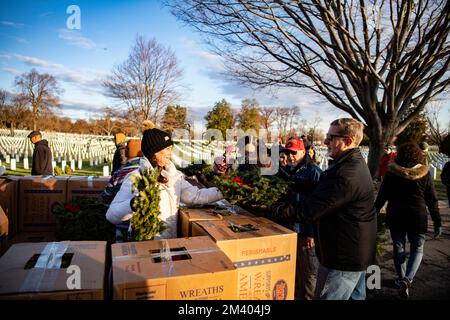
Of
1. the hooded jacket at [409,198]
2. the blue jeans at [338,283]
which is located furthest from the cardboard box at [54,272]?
the hooded jacket at [409,198]

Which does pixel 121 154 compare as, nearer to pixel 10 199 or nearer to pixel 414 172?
pixel 10 199

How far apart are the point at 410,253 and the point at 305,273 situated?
179cm

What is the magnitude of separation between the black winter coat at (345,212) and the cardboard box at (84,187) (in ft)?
11.1

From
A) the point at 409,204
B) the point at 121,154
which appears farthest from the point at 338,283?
the point at 121,154

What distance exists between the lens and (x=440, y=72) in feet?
16.0

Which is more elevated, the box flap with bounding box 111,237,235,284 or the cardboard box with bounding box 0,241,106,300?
the box flap with bounding box 111,237,235,284

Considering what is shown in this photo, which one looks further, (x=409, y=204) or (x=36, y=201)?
(x=36, y=201)

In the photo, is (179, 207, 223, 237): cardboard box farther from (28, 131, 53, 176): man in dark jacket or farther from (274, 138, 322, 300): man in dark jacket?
(28, 131, 53, 176): man in dark jacket

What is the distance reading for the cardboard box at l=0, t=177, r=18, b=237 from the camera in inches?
141

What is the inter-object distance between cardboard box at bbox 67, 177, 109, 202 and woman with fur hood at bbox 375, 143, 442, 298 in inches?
164

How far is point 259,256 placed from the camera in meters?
2.01

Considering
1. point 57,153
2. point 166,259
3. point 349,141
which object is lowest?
point 57,153

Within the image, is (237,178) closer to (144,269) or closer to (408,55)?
(144,269)

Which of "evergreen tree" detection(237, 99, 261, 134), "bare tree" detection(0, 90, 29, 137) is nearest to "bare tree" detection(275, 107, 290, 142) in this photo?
"evergreen tree" detection(237, 99, 261, 134)
